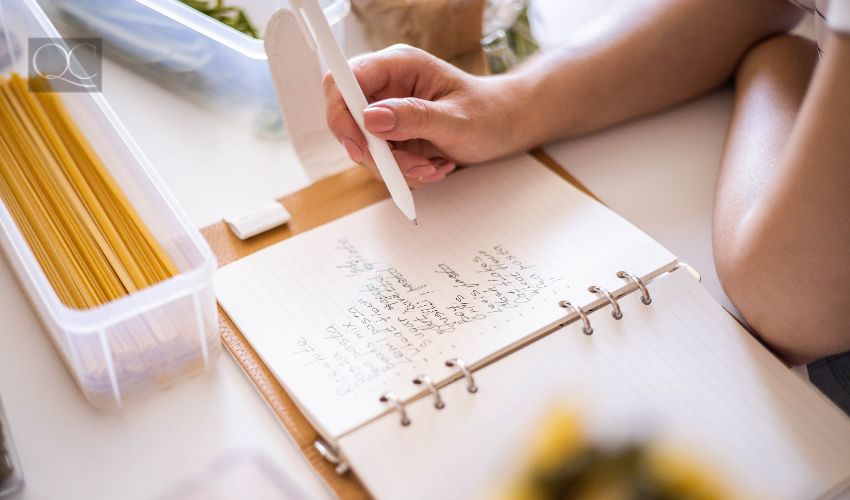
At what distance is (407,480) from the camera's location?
525 mm

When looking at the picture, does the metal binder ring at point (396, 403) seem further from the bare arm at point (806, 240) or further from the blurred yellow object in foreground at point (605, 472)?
the bare arm at point (806, 240)

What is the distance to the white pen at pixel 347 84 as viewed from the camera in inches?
24.2

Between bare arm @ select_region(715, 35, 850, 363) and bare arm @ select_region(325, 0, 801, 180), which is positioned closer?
bare arm @ select_region(715, 35, 850, 363)

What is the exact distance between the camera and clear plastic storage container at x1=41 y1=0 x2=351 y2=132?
2.51 ft

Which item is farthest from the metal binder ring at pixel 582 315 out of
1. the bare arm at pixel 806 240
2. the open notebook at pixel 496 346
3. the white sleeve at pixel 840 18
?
Answer: the white sleeve at pixel 840 18

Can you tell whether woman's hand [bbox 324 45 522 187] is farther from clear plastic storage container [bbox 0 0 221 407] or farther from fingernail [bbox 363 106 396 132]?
clear plastic storage container [bbox 0 0 221 407]

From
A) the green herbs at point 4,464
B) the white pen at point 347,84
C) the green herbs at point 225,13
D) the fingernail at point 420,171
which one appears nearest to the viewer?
the green herbs at point 4,464

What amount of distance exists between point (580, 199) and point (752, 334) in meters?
0.19

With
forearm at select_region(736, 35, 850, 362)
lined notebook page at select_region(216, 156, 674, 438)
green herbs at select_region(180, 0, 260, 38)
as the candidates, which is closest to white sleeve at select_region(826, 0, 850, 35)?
forearm at select_region(736, 35, 850, 362)

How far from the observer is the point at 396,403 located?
558mm

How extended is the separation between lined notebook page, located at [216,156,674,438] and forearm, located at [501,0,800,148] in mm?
89

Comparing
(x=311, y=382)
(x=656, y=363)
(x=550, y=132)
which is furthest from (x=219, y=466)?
(x=550, y=132)

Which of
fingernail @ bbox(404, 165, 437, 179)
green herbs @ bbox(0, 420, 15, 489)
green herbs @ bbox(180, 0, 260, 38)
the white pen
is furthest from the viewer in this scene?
green herbs @ bbox(180, 0, 260, 38)

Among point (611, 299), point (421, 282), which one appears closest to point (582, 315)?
point (611, 299)
